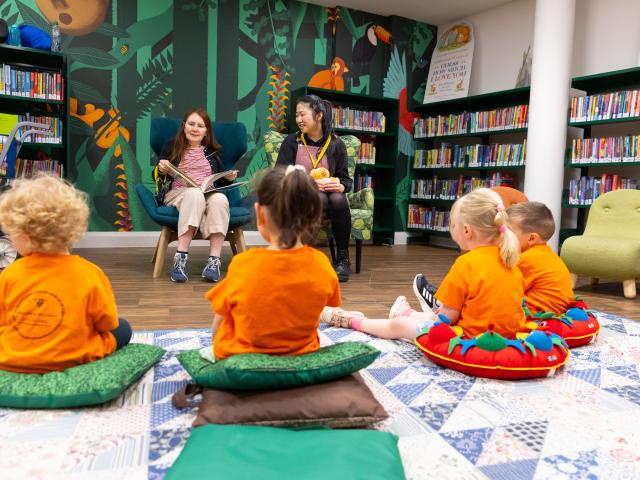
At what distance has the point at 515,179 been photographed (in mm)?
5180

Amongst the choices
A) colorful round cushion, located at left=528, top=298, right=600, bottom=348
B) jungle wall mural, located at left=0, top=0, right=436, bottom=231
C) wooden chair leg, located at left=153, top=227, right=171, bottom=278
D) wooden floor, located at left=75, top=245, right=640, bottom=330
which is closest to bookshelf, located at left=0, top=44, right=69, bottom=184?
jungle wall mural, located at left=0, top=0, right=436, bottom=231

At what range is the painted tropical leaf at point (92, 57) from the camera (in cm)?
454

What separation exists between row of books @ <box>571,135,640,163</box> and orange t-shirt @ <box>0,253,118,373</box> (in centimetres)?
408

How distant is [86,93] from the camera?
4617 mm

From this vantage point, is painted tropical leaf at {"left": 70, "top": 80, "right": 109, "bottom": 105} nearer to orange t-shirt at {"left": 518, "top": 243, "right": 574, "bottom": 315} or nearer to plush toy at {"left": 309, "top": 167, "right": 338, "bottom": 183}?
plush toy at {"left": 309, "top": 167, "right": 338, "bottom": 183}

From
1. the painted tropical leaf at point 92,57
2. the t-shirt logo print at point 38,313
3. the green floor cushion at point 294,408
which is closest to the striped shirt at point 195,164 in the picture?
the painted tropical leaf at point 92,57

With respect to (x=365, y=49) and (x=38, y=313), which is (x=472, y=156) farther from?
(x=38, y=313)

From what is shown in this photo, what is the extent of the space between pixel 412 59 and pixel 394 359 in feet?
16.1

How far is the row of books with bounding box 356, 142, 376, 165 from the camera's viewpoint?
5539 mm

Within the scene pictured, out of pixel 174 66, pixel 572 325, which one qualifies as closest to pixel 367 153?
pixel 174 66

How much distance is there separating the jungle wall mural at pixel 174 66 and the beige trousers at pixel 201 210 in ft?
3.95

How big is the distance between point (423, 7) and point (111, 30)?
3.03 metres

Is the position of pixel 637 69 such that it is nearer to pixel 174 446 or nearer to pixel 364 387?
pixel 364 387

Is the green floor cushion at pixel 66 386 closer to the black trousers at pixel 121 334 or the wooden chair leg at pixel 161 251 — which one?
the black trousers at pixel 121 334
